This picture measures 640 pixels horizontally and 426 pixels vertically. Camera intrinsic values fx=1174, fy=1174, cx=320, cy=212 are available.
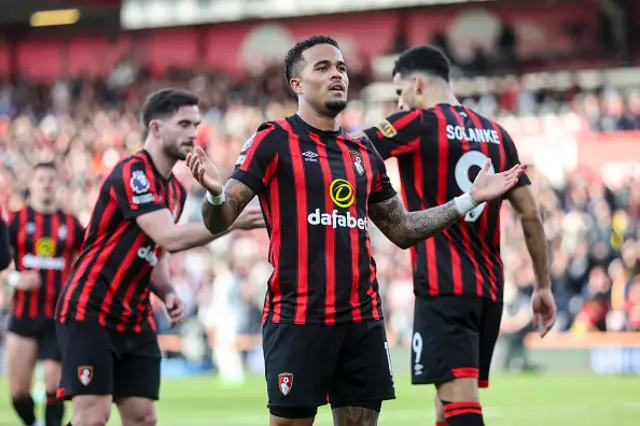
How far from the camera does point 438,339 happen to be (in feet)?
23.0

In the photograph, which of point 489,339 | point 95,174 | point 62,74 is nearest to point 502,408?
point 489,339

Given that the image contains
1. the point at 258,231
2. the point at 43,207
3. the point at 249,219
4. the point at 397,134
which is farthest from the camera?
the point at 258,231

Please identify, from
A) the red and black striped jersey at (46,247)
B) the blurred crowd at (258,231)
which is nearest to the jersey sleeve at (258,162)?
the red and black striped jersey at (46,247)

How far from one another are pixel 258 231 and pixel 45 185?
48.2ft

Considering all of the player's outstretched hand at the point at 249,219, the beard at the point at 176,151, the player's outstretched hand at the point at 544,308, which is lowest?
the player's outstretched hand at the point at 544,308

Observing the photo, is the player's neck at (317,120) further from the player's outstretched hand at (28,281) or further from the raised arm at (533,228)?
the player's outstretched hand at (28,281)

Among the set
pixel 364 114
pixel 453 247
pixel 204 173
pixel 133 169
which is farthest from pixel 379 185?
pixel 364 114

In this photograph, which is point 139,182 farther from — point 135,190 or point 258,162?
point 258,162

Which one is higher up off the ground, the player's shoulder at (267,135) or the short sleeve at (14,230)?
the player's shoulder at (267,135)

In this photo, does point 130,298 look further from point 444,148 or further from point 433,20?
point 433,20

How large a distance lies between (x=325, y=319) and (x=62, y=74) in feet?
107

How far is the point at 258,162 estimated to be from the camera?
588 centimetres

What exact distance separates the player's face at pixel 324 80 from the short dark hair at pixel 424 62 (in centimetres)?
147

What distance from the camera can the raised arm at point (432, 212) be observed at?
6141 mm
